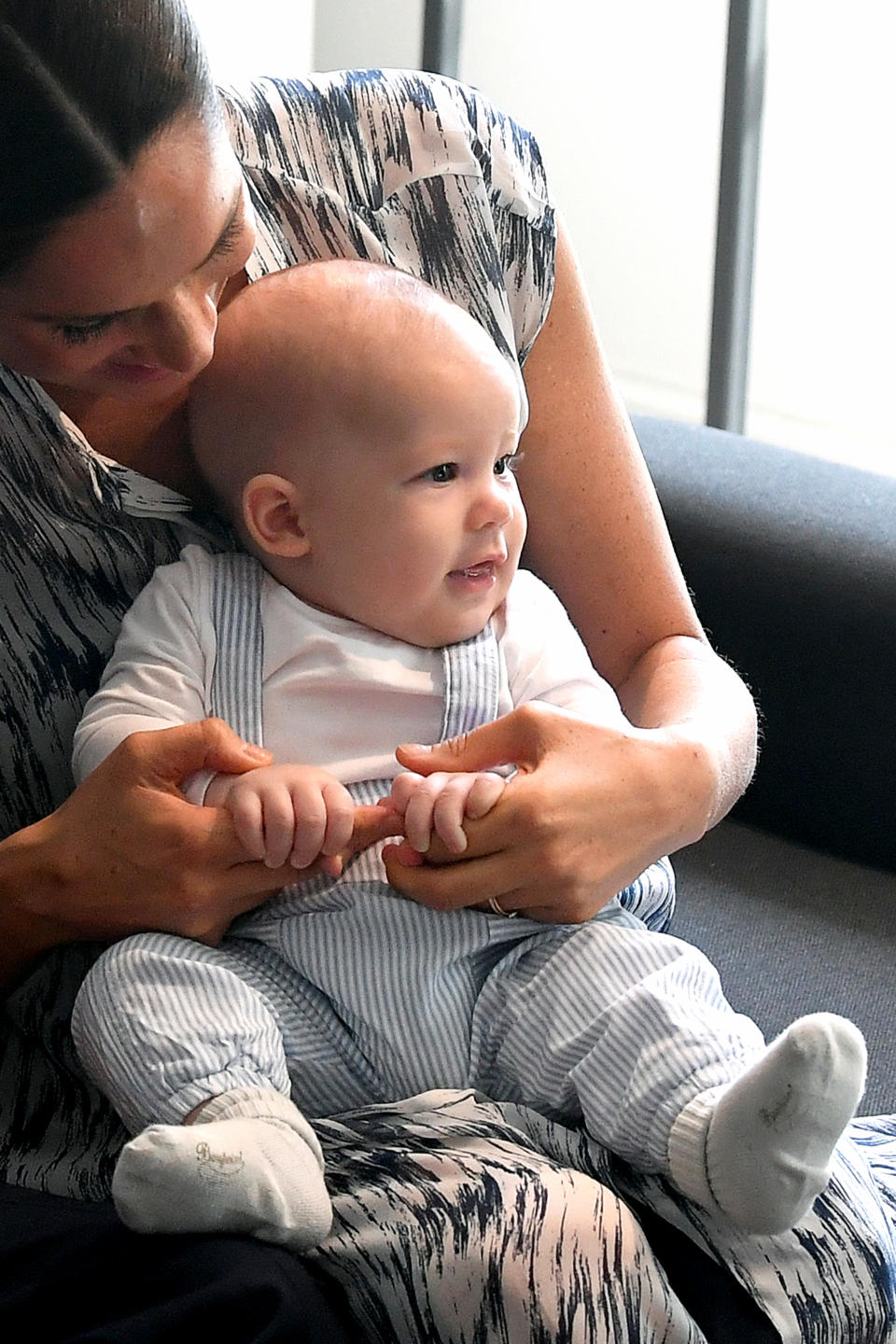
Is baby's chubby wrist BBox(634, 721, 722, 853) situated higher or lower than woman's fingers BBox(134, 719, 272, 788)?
lower

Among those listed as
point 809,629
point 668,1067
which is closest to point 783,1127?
point 668,1067

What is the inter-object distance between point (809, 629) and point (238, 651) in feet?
2.32

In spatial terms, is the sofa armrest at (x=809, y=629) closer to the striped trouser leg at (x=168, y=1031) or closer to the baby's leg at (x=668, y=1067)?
the baby's leg at (x=668, y=1067)

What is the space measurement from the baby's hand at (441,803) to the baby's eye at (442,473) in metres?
0.22

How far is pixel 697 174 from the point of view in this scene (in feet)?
12.6

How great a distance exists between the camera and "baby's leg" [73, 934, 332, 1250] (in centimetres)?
90

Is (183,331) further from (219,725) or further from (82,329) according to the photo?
(219,725)

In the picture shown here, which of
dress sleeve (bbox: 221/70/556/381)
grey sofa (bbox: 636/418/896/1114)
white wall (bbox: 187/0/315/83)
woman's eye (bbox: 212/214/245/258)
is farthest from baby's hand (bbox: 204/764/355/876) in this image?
white wall (bbox: 187/0/315/83)

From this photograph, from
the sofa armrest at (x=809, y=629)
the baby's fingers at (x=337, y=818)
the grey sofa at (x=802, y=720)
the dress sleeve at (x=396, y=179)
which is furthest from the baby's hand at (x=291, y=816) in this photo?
the sofa armrest at (x=809, y=629)

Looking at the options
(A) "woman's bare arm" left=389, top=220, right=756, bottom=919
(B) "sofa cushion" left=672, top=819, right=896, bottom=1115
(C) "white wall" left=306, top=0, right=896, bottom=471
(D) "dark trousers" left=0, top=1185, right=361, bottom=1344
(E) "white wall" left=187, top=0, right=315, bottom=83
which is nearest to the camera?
(D) "dark trousers" left=0, top=1185, right=361, bottom=1344

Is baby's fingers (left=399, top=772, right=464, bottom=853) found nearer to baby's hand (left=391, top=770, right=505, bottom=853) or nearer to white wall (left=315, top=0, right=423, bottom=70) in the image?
baby's hand (left=391, top=770, right=505, bottom=853)

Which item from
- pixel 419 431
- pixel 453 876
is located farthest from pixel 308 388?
pixel 453 876

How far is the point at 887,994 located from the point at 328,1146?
2.15 feet

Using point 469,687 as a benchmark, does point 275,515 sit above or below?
above
